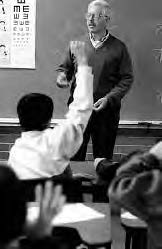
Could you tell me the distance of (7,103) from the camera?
180 inches

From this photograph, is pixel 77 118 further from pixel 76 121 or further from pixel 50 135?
pixel 50 135

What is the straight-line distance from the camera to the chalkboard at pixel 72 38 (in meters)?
4.52

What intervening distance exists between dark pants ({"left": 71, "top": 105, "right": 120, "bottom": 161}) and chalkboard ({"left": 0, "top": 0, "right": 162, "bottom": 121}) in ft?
1.93

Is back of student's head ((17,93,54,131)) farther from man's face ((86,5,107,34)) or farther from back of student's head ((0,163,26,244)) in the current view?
man's face ((86,5,107,34))

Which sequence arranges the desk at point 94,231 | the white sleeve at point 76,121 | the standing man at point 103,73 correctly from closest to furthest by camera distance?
the desk at point 94,231 < the white sleeve at point 76,121 < the standing man at point 103,73

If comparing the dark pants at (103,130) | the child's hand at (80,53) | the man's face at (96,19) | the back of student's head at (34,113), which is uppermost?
the man's face at (96,19)

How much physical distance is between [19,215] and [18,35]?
3.58 meters

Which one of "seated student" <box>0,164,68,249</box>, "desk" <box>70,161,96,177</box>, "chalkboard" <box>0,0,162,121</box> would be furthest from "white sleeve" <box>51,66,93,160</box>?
"chalkboard" <box>0,0,162,121</box>

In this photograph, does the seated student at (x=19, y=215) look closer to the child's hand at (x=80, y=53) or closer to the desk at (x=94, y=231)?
the desk at (x=94, y=231)

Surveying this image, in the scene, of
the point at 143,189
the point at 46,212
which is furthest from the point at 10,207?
the point at 143,189

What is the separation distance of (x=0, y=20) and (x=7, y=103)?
726 mm

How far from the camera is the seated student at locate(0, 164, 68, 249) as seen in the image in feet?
3.58

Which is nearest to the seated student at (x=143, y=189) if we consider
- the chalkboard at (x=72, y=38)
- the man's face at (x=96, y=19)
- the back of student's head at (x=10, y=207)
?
the back of student's head at (x=10, y=207)

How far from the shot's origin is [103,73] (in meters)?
4.00
